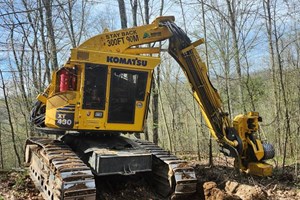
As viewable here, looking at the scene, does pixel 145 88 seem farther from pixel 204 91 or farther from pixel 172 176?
pixel 172 176

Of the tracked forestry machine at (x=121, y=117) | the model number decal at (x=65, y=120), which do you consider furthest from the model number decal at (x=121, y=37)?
the model number decal at (x=65, y=120)

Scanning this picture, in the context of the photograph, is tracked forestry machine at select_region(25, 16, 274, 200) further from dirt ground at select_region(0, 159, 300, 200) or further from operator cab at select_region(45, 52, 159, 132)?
dirt ground at select_region(0, 159, 300, 200)

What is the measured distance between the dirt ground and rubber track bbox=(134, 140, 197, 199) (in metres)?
0.23

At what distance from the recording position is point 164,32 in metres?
7.05

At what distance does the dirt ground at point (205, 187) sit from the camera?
19.3ft

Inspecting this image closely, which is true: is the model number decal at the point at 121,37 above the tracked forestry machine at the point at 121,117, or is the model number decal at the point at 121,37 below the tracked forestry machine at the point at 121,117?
above

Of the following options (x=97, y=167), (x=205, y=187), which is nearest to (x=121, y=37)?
(x=97, y=167)

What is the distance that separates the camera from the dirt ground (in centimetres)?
588

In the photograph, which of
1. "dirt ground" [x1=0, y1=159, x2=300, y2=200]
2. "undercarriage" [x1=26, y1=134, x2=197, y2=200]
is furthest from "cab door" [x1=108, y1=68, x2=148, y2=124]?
"dirt ground" [x1=0, y1=159, x2=300, y2=200]

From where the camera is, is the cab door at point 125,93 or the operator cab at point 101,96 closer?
the operator cab at point 101,96

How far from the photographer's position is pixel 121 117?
6660mm

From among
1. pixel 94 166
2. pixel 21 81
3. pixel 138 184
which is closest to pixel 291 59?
pixel 138 184

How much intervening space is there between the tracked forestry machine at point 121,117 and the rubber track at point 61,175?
19mm

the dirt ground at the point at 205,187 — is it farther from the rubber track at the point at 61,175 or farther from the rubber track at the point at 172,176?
the rubber track at the point at 61,175
